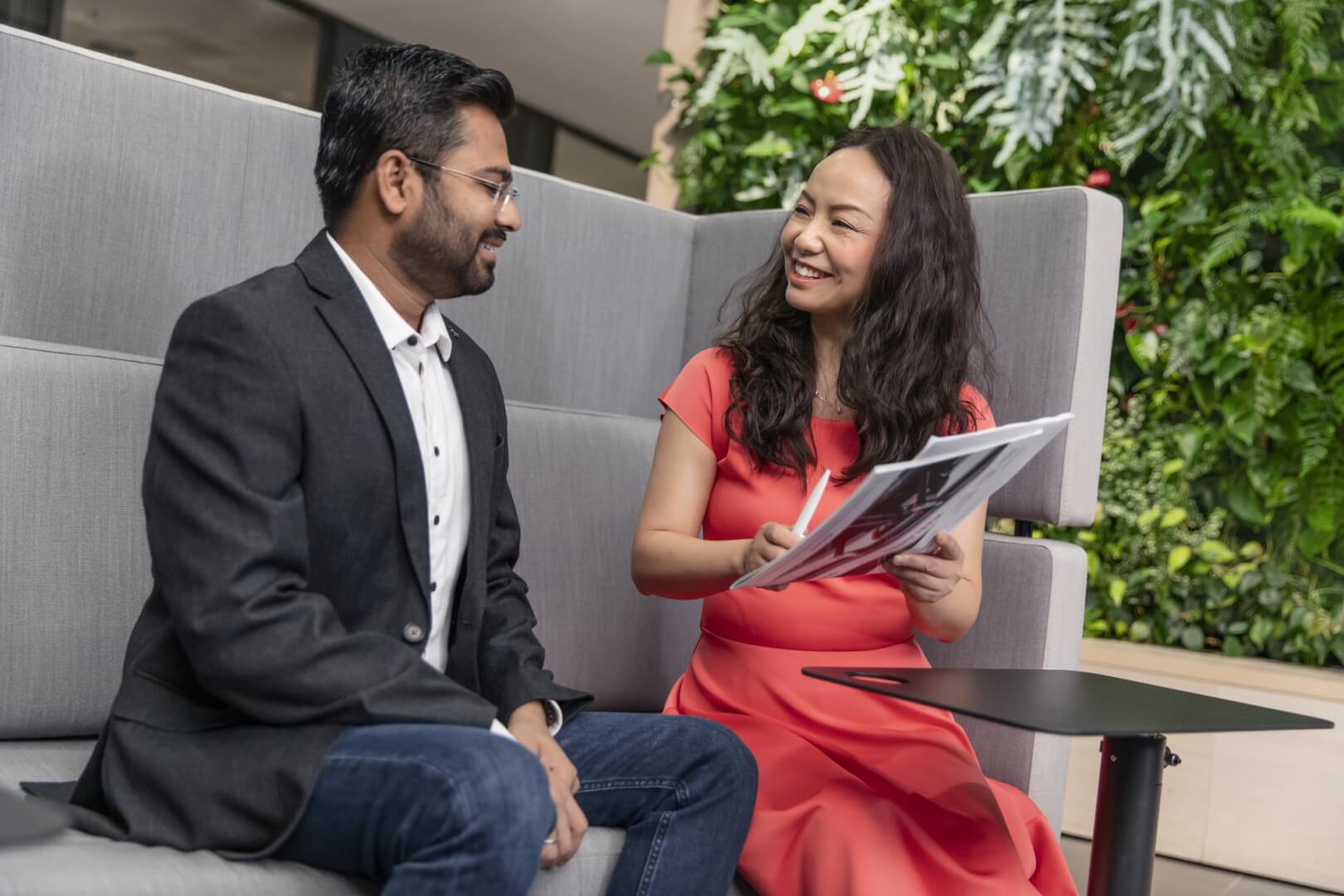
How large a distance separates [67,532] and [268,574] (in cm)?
59

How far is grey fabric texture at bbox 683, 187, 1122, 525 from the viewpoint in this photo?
2.40 metres

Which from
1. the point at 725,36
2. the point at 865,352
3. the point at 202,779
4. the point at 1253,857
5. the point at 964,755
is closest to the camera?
the point at 202,779

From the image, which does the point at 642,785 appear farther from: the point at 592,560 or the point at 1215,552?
the point at 1215,552

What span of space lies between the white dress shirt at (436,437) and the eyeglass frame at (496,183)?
152 mm

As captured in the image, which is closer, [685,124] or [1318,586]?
[1318,586]

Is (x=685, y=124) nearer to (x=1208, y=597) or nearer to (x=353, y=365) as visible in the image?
(x=1208, y=597)

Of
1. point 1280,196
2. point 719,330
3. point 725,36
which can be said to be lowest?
point 719,330

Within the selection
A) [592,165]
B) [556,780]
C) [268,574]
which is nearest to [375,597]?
[268,574]

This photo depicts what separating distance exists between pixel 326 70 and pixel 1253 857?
662cm

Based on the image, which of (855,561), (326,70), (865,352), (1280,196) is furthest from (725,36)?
(326,70)

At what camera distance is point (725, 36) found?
12.0ft

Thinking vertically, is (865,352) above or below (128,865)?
above

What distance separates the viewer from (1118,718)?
4.91 ft

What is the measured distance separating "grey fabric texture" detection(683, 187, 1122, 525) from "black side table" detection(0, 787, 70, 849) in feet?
5.91
